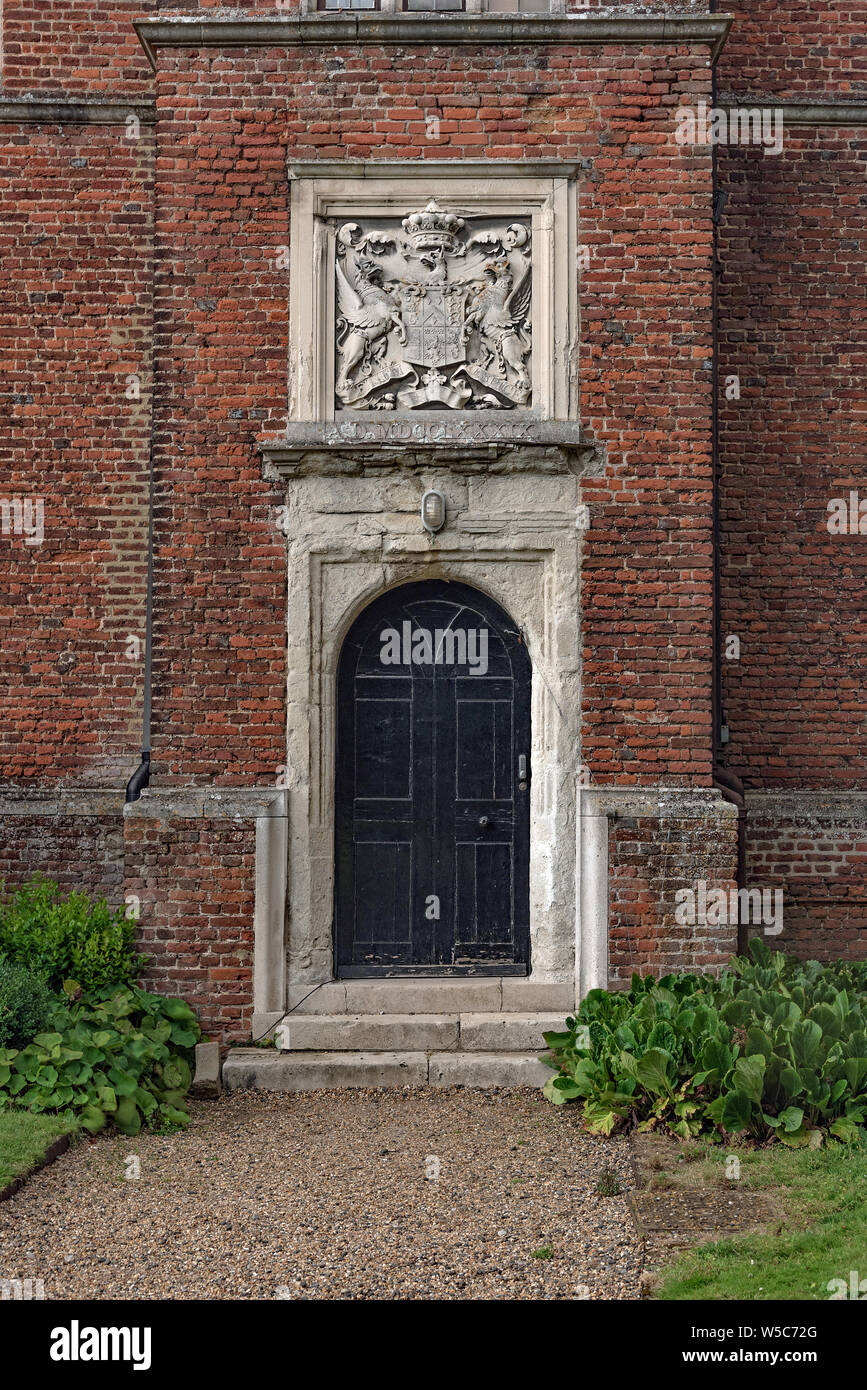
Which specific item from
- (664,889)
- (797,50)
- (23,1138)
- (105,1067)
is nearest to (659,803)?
(664,889)

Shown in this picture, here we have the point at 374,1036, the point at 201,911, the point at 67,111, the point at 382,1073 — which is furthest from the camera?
the point at 67,111

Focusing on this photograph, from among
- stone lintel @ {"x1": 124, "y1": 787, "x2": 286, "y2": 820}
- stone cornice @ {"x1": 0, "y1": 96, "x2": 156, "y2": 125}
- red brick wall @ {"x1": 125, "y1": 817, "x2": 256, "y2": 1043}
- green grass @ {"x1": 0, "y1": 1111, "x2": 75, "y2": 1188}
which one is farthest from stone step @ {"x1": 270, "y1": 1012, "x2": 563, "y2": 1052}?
stone cornice @ {"x1": 0, "y1": 96, "x2": 156, "y2": 125}

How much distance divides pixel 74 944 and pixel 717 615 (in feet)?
14.4

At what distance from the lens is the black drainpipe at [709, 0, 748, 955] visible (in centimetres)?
713

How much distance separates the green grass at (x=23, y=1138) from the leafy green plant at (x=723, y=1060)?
2512 mm

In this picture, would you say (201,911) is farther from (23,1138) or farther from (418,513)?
(418,513)

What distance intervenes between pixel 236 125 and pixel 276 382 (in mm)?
1562

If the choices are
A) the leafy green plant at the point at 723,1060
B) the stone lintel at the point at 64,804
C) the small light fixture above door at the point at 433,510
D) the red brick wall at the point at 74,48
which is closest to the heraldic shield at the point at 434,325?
the small light fixture above door at the point at 433,510

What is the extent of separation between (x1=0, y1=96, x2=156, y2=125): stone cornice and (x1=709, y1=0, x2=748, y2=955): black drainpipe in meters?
3.92

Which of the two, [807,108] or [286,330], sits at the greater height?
[807,108]

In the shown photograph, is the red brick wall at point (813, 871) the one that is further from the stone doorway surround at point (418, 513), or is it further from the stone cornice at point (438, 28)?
the stone cornice at point (438, 28)

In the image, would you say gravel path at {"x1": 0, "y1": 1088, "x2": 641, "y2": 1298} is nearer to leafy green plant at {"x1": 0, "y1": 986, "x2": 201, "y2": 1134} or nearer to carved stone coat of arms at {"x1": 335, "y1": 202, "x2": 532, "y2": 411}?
leafy green plant at {"x1": 0, "y1": 986, "x2": 201, "y2": 1134}

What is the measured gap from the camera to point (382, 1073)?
656 cm

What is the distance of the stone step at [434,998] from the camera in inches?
273
